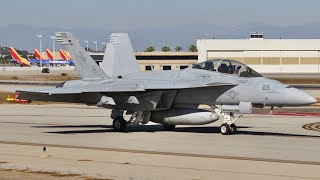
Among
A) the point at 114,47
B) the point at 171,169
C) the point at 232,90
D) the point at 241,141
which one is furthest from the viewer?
the point at 114,47

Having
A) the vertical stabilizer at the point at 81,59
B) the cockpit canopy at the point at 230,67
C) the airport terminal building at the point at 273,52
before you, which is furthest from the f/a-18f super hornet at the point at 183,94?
the airport terminal building at the point at 273,52

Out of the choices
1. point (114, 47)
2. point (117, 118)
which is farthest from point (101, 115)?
point (117, 118)

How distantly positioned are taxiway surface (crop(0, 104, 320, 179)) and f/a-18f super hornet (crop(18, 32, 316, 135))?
2.25 feet

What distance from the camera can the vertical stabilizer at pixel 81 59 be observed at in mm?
27203

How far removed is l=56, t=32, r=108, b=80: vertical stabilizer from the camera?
27.2 meters

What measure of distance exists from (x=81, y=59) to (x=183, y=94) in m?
5.57

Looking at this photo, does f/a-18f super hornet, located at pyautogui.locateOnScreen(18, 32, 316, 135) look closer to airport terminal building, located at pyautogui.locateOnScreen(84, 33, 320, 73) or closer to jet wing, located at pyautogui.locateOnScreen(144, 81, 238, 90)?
jet wing, located at pyautogui.locateOnScreen(144, 81, 238, 90)

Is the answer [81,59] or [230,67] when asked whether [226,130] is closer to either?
[230,67]

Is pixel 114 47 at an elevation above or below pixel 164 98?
above

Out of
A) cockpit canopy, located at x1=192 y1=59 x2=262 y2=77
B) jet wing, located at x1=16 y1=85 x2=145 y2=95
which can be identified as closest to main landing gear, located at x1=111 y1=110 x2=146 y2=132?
jet wing, located at x1=16 y1=85 x2=145 y2=95

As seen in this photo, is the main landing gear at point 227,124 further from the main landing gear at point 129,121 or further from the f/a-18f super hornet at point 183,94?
the main landing gear at point 129,121

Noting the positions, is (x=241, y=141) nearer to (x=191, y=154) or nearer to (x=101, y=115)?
(x=191, y=154)

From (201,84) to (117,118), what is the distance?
12.5ft

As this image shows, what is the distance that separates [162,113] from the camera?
80.8 ft
